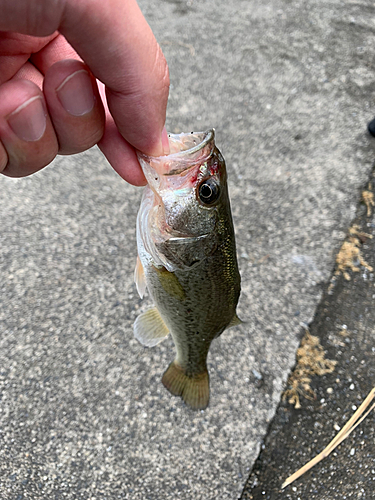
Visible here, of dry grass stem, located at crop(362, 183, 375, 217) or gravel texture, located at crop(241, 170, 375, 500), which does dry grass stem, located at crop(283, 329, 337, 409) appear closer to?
gravel texture, located at crop(241, 170, 375, 500)

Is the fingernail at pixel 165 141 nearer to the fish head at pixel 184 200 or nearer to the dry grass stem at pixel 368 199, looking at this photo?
the fish head at pixel 184 200

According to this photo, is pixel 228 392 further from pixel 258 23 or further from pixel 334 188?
pixel 258 23

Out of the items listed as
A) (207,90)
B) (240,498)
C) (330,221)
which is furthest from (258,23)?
(240,498)

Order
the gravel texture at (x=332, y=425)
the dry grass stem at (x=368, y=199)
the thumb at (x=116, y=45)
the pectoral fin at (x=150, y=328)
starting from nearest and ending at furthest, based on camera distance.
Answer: the thumb at (x=116, y=45) → the pectoral fin at (x=150, y=328) → the gravel texture at (x=332, y=425) → the dry grass stem at (x=368, y=199)

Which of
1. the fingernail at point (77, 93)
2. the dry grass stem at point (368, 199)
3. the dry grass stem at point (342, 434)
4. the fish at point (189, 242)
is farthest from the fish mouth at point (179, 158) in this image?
the dry grass stem at point (368, 199)

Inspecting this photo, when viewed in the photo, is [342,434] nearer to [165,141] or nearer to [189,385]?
[189,385]

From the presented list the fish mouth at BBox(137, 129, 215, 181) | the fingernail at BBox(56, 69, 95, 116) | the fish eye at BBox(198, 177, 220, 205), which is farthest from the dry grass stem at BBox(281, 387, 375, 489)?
the fingernail at BBox(56, 69, 95, 116)
